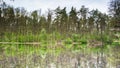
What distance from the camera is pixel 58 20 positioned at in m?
32.0

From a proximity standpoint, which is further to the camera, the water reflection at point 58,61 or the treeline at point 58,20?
the treeline at point 58,20

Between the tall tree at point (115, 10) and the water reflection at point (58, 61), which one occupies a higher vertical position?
the tall tree at point (115, 10)

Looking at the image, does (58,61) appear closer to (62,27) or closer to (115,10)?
(62,27)

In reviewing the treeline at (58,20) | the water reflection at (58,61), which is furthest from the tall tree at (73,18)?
the water reflection at (58,61)

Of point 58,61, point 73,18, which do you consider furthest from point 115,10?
point 58,61

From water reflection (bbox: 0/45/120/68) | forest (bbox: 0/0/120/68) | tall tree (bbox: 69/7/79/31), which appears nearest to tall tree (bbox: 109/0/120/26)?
forest (bbox: 0/0/120/68)

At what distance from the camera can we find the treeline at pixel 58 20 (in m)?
28.1

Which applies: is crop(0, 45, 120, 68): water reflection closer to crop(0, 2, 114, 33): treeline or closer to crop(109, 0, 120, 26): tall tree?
crop(0, 2, 114, 33): treeline

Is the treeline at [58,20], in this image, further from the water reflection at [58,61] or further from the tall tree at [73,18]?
the water reflection at [58,61]

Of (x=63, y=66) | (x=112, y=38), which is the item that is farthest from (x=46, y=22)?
(x=63, y=66)

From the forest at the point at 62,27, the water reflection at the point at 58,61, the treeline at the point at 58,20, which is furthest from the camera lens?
the treeline at the point at 58,20

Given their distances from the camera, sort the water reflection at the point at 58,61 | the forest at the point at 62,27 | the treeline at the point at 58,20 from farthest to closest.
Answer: the treeline at the point at 58,20, the forest at the point at 62,27, the water reflection at the point at 58,61

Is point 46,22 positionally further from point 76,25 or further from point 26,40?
point 26,40

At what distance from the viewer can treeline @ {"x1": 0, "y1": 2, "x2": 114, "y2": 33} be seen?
2812cm
